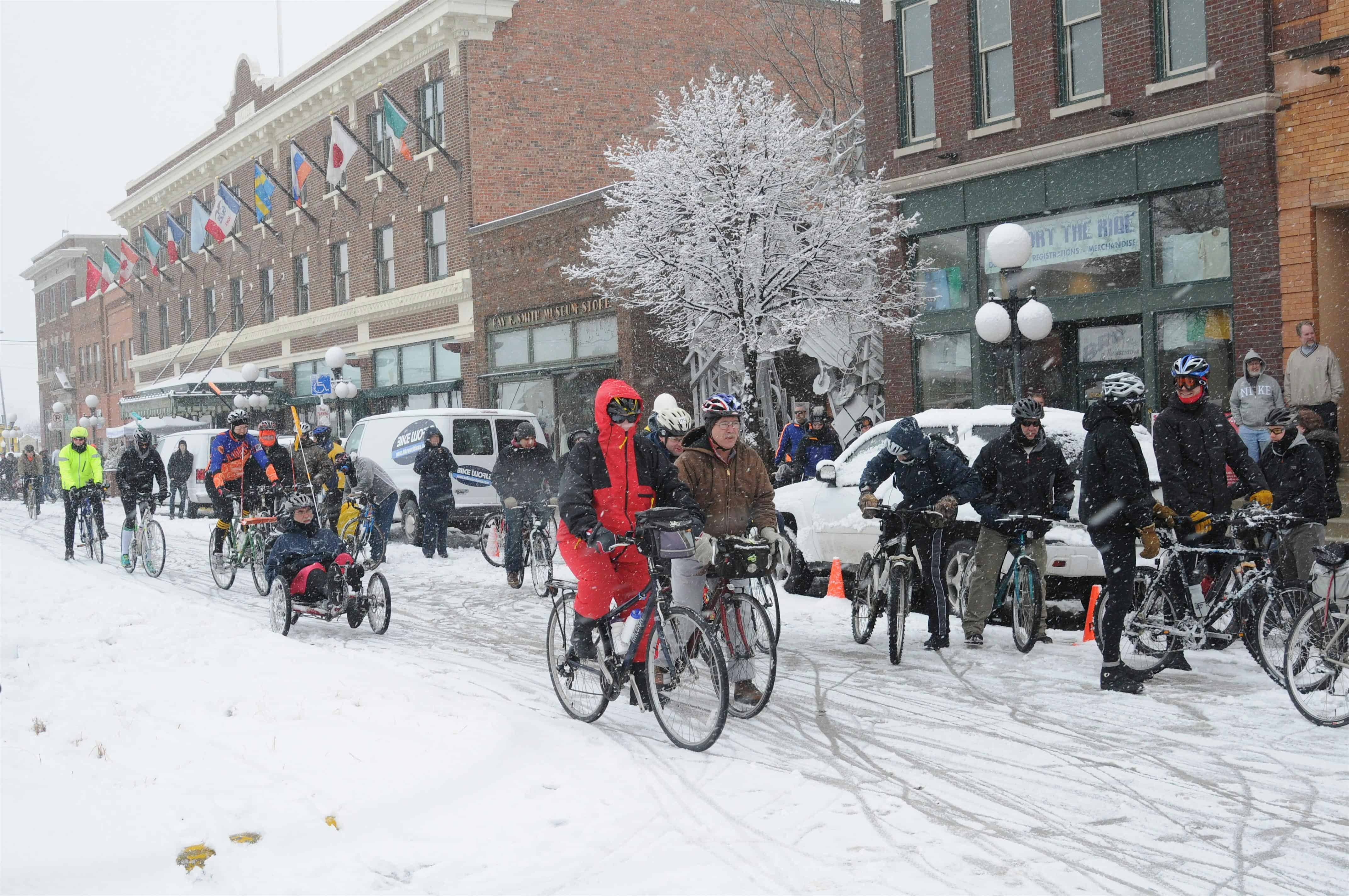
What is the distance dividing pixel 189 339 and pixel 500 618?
40.3 meters

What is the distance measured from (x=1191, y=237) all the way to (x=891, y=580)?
378 inches

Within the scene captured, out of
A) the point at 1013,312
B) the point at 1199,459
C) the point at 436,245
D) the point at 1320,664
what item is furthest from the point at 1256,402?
the point at 436,245

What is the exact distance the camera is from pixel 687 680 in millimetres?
6539

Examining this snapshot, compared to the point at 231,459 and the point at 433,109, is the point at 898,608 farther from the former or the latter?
the point at 433,109

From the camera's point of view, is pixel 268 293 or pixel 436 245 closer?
pixel 436 245

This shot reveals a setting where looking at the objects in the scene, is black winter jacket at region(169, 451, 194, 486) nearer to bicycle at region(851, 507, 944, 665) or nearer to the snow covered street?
the snow covered street

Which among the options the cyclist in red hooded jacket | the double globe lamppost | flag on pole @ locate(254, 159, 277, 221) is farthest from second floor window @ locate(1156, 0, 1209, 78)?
flag on pole @ locate(254, 159, 277, 221)

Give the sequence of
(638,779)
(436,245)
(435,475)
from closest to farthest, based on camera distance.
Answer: (638,779), (435,475), (436,245)

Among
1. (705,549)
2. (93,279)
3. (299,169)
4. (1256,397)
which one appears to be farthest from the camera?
(93,279)

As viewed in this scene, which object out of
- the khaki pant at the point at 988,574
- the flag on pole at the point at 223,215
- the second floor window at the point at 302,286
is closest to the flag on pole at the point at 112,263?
the flag on pole at the point at 223,215

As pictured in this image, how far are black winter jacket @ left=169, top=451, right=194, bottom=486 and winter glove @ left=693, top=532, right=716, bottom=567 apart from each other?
21623mm

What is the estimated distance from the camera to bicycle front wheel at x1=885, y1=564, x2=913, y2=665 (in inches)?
349

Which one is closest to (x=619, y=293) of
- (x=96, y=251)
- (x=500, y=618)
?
(x=500, y=618)

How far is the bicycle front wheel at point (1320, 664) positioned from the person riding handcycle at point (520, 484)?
8.17 metres
